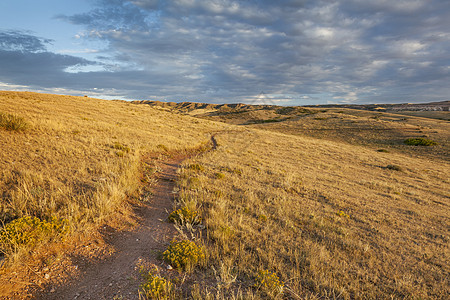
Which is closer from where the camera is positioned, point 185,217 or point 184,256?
point 184,256

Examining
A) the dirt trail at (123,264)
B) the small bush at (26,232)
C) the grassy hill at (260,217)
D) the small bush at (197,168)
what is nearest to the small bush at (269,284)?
the grassy hill at (260,217)

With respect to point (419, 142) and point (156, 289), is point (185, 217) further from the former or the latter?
point (419, 142)

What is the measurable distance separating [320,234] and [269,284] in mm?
3540

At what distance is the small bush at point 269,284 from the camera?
13.0 ft

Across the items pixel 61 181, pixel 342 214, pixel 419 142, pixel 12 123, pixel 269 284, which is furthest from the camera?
pixel 419 142

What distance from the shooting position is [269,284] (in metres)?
4.04

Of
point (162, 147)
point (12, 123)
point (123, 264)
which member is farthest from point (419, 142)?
point (12, 123)

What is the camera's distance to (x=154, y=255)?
482 cm

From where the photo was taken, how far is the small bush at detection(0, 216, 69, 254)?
4.05 metres

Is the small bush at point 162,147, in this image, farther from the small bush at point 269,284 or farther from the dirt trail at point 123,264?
the small bush at point 269,284

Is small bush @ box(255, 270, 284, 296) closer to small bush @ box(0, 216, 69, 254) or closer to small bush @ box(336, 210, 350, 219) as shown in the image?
small bush @ box(0, 216, 69, 254)

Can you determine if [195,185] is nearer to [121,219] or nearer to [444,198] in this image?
[121,219]

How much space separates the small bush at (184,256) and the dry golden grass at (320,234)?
423 millimetres

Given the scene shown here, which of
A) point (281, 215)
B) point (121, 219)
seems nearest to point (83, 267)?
point (121, 219)
